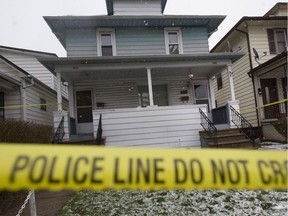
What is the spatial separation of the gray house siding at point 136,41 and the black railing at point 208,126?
15.9 feet

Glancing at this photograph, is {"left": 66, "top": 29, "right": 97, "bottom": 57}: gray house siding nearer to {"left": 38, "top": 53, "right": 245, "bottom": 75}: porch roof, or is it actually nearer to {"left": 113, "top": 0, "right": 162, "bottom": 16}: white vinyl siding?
{"left": 38, "top": 53, "right": 245, "bottom": 75}: porch roof

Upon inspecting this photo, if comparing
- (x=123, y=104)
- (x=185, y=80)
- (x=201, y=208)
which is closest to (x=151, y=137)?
(x=123, y=104)

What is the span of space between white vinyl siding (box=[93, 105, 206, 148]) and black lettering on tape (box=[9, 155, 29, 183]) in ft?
32.5

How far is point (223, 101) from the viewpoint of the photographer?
20672mm

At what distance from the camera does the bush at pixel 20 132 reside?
536 cm

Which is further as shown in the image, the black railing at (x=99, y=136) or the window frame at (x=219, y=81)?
the window frame at (x=219, y=81)

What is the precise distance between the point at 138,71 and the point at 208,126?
4359mm

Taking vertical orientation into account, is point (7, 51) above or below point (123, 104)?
above

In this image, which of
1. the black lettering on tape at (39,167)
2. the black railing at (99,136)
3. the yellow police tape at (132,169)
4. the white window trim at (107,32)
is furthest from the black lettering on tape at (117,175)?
the white window trim at (107,32)

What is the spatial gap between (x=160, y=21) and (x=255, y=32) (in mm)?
6705

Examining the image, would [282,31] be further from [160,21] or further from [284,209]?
[284,209]

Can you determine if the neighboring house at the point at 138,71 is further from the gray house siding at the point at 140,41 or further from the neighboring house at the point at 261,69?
the neighboring house at the point at 261,69

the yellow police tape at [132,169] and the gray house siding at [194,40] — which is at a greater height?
the gray house siding at [194,40]

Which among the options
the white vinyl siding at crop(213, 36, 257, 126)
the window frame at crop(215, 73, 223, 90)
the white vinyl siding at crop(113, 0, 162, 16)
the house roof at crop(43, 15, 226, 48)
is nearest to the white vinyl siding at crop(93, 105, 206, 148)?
the house roof at crop(43, 15, 226, 48)
